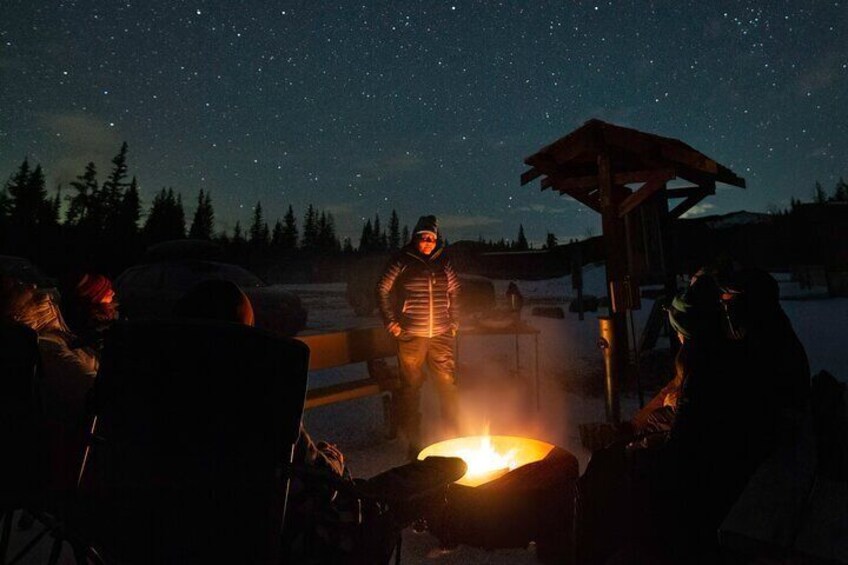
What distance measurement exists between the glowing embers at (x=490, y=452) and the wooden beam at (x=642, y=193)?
3.79m

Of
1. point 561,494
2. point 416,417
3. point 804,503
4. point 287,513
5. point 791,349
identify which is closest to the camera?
point 804,503

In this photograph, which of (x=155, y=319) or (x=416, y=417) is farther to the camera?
(x=416, y=417)

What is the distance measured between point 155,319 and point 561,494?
237 cm

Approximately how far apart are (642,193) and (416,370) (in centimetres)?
357

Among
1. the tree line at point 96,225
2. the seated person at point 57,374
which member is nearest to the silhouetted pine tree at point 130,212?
the tree line at point 96,225

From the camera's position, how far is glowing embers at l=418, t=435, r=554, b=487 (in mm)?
3258

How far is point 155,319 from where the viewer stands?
1454mm

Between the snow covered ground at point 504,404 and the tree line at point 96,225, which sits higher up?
the tree line at point 96,225

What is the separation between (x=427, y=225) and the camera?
4.97 m

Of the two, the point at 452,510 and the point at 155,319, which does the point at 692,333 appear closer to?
the point at 452,510

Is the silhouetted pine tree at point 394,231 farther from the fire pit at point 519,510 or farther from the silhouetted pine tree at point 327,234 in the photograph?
the fire pit at point 519,510

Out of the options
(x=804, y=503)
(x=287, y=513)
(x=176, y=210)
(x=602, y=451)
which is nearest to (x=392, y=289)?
(x=602, y=451)

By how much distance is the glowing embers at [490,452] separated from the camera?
3258 millimetres

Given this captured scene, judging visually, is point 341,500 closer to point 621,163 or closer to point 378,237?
point 621,163
